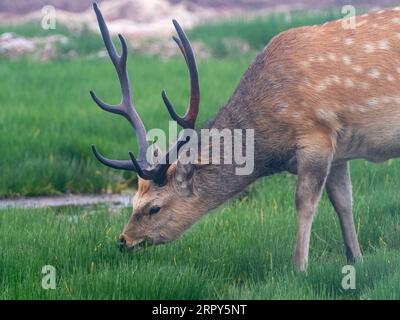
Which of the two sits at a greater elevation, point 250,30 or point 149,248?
point 250,30

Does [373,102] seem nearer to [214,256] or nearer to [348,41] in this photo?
[348,41]

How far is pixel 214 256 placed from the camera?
627 centimetres

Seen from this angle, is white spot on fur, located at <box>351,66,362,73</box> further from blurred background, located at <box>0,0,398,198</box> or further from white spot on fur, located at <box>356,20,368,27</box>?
blurred background, located at <box>0,0,398,198</box>

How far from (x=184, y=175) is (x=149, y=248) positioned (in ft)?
1.63

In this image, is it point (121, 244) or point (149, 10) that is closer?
point (121, 244)

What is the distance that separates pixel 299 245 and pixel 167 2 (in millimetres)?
18310

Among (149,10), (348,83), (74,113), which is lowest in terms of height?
(348,83)

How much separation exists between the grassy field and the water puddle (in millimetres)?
123

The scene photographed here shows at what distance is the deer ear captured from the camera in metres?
6.27

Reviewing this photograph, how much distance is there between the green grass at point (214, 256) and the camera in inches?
214

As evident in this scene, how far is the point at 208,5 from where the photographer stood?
24.6 meters

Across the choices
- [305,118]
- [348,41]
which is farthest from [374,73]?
[305,118]

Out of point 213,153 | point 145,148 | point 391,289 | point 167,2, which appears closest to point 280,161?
point 213,153
